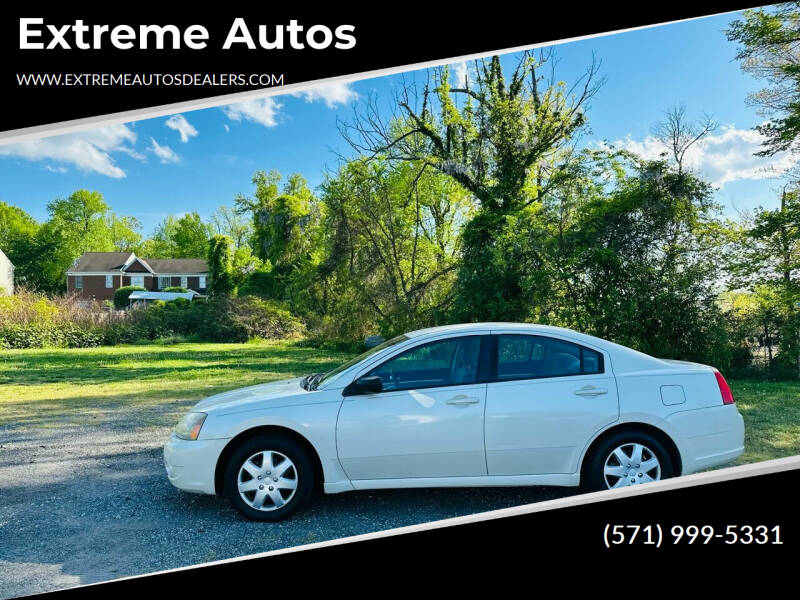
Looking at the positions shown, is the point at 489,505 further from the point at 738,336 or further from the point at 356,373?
the point at 738,336

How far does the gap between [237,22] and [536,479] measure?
6.52 metres

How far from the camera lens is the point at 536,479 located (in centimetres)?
486

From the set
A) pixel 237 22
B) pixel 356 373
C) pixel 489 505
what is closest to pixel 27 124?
pixel 237 22

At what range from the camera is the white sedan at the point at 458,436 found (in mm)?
4785

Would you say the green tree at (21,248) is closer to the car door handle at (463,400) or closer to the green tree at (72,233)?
the green tree at (72,233)

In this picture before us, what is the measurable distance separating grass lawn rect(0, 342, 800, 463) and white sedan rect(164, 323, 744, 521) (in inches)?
99.0

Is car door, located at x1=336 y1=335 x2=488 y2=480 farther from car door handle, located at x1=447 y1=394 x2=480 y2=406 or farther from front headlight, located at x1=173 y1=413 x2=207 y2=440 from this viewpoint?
front headlight, located at x1=173 y1=413 x2=207 y2=440

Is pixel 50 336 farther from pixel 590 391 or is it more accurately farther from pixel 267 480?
pixel 590 391

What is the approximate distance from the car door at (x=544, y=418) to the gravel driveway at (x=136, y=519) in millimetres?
592

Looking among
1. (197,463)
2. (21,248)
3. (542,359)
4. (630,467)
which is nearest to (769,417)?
(630,467)

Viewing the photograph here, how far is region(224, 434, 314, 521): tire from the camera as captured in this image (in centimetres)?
479

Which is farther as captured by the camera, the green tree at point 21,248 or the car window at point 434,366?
the green tree at point 21,248

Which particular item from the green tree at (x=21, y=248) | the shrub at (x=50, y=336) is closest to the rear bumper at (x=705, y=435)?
the shrub at (x=50, y=336)

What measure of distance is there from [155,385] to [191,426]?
950 cm
